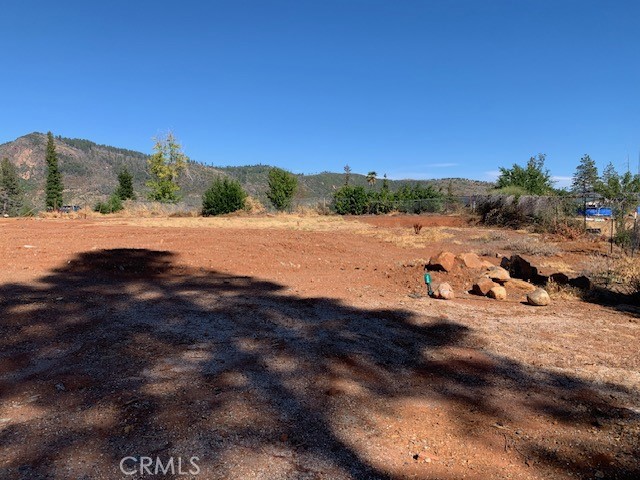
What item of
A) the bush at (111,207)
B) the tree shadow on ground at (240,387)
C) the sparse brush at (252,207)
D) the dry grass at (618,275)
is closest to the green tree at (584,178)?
the dry grass at (618,275)

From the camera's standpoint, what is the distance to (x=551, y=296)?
6730 mm

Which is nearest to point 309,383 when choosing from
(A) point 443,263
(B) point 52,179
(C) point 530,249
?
(A) point 443,263

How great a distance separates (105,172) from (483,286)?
4710 inches

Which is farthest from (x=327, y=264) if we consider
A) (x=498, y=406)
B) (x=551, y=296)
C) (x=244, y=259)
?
(x=498, y=406)

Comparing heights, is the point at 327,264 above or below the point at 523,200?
below

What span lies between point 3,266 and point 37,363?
5.11m

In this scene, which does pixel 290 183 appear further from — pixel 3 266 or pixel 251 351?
pixel 251 351

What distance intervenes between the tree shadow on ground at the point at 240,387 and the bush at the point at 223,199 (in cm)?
2888

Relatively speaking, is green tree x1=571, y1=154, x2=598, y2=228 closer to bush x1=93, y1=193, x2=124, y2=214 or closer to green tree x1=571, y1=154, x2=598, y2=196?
green tree x1=571, y1=154, x2=598, y2=196

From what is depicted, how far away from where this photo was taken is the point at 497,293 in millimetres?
6531

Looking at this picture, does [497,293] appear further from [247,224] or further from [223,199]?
[223,199]

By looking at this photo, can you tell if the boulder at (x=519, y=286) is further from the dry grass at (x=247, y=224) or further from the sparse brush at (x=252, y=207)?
the sparse brush at (x=252, y=207)

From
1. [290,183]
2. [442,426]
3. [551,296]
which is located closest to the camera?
[442,426]

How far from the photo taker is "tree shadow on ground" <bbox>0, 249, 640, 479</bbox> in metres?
2.23
